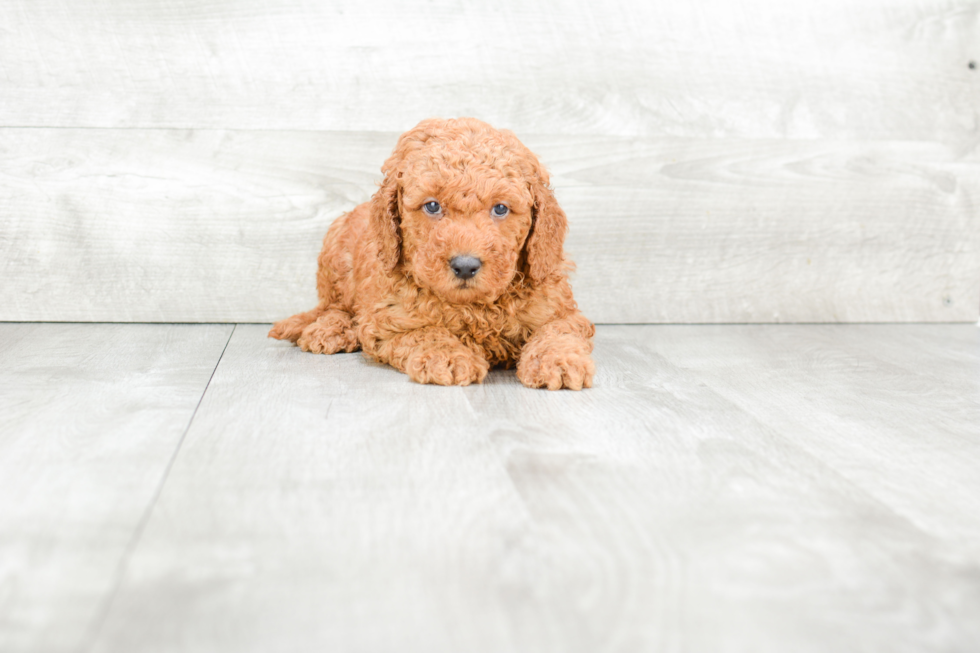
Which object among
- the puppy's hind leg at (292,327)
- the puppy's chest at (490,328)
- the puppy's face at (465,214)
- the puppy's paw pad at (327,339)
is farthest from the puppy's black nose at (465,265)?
the puppy's hind leg at (292,327)

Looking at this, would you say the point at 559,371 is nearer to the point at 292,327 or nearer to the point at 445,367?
the point at 445,367

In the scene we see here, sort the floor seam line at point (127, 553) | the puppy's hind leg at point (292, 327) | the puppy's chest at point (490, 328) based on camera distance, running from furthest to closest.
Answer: the puppy's hind leg at point (292, 327) < the puppy's chest at point (490, 328) < the floor seam line at point (127, 553)

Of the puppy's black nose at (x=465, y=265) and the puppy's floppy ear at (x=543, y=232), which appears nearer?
the puppy's black nose at (x=465, y=265)

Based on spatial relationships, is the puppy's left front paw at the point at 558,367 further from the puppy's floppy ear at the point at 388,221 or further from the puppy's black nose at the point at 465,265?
the puppy's floppy ear at the point at 388,221

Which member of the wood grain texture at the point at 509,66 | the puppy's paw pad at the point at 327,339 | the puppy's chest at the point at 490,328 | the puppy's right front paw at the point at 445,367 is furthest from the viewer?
the wood grain texture at the point at 509,66

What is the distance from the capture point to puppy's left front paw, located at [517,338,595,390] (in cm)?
232

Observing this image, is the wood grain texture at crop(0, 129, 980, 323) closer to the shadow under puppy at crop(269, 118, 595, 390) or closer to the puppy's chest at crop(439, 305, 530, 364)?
the shadow under puppy at crop(269, 118, 595, 390)

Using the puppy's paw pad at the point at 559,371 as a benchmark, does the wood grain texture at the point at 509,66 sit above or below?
above

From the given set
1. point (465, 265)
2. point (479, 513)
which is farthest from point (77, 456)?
point (465, 265)

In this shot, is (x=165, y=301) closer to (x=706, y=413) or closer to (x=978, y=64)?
(x=706, y=413)

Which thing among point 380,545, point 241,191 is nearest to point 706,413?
point 380,545

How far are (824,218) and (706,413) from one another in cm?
190

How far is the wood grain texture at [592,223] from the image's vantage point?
3281 mm

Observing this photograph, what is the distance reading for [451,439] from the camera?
1878 millimetres
